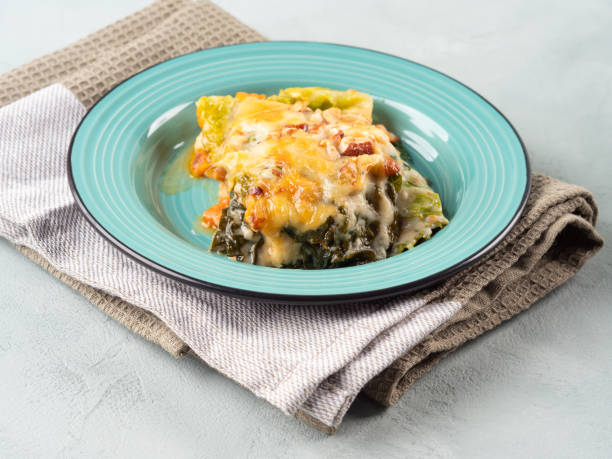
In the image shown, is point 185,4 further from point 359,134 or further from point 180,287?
point 180,287

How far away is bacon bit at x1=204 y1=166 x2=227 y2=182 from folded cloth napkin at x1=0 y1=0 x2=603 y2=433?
0.68m

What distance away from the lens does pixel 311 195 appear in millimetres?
3051

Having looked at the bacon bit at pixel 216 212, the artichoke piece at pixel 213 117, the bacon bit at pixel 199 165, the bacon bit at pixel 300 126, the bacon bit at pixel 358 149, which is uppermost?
the bacon bit at pixel 358 149

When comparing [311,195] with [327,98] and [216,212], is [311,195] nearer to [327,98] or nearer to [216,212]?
[216,212]

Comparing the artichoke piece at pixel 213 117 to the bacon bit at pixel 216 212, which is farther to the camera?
the artichoke piece at pixel 213 117

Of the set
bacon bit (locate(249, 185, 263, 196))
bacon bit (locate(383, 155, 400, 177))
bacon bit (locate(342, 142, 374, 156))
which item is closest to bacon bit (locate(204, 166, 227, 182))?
bacon bit (locate(249, 185, 263, 196))

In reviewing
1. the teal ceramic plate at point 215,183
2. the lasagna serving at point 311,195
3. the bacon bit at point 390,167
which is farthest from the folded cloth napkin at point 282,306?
the bacon bit at point 390,167

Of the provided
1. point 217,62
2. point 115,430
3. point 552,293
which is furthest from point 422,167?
point 115,430

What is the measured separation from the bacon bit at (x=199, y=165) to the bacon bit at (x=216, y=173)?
3 centimetres

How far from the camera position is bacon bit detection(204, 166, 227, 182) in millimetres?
3605

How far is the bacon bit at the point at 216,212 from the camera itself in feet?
11.3

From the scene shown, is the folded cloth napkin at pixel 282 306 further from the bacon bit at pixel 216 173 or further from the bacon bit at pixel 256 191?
the bacon bit at pixel 216 173

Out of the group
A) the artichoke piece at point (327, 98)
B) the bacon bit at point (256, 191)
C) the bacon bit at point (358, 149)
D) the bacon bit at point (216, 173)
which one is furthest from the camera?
the artichoke piece at point (327, 98)

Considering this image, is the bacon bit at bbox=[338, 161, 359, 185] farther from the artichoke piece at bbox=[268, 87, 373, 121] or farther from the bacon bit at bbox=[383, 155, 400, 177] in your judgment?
the artichoke piece at bbox=[268, 87, 373, 121]
